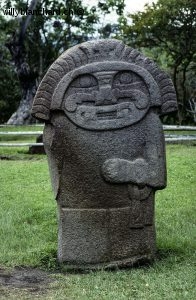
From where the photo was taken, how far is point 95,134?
6.00 m

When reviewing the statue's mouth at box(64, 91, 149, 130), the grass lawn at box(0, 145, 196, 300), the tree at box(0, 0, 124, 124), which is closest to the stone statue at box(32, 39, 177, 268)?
the statue's mouth at box(64, 91, 149, 130)

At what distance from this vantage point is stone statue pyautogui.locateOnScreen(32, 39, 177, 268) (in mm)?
5992

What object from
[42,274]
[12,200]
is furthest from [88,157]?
[12,200]

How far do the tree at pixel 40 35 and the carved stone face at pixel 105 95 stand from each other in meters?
19.7

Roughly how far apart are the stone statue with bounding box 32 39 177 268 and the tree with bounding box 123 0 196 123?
20040mm

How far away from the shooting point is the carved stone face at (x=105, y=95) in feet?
19.6

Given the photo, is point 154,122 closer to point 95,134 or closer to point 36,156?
point 95,134

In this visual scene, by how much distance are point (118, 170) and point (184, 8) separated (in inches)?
818

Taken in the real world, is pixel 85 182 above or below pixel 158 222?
above

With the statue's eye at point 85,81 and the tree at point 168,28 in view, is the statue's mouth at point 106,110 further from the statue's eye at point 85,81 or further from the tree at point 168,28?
the tree at point 168,28

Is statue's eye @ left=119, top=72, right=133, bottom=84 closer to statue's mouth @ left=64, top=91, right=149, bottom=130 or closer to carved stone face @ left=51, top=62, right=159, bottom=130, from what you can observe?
carved stone face @ left=51, top=62, right=159, bottom=130

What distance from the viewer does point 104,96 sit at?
19.9 ft

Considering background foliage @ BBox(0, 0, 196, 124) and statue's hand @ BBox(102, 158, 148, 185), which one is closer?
statue's hand @ BBox(102, 158, 148, 185)

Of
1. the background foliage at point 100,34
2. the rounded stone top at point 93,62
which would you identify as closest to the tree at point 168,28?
the background foliage at point 100,34
